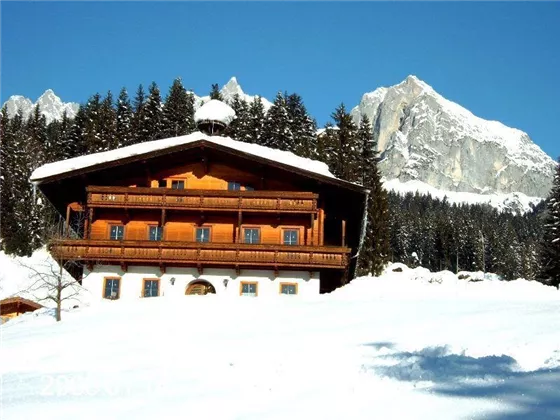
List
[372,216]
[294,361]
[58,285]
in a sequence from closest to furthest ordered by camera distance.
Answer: [294,361] → [58,285] → [372,216]

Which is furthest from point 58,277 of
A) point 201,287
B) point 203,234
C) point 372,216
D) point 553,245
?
point 553,245

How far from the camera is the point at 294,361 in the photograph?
10773mm

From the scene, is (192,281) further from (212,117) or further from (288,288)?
(212,117)

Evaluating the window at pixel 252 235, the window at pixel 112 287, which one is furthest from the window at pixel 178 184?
the window at pixel 112 287

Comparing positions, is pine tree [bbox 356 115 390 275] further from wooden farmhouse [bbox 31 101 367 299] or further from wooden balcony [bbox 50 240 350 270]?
wooden balcony [bbox 50 240 350 270]

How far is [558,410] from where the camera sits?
646 cm

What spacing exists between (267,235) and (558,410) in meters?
24.7

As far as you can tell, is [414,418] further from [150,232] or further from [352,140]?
[352,140]

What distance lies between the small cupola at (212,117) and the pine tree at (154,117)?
1262 inches

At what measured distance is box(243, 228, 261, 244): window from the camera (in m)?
30.8

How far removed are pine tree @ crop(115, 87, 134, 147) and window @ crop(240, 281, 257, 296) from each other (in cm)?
3912

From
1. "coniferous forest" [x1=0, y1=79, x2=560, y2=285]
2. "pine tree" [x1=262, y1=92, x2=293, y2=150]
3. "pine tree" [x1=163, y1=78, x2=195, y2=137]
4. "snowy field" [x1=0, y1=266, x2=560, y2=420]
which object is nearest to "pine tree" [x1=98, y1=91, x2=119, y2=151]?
"coniferous forest" [x1=0, y1=79, x2=560, y2=285]

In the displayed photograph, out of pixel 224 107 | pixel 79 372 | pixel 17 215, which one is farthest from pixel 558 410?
pixel 17 215

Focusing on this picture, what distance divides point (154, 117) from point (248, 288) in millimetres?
44406
